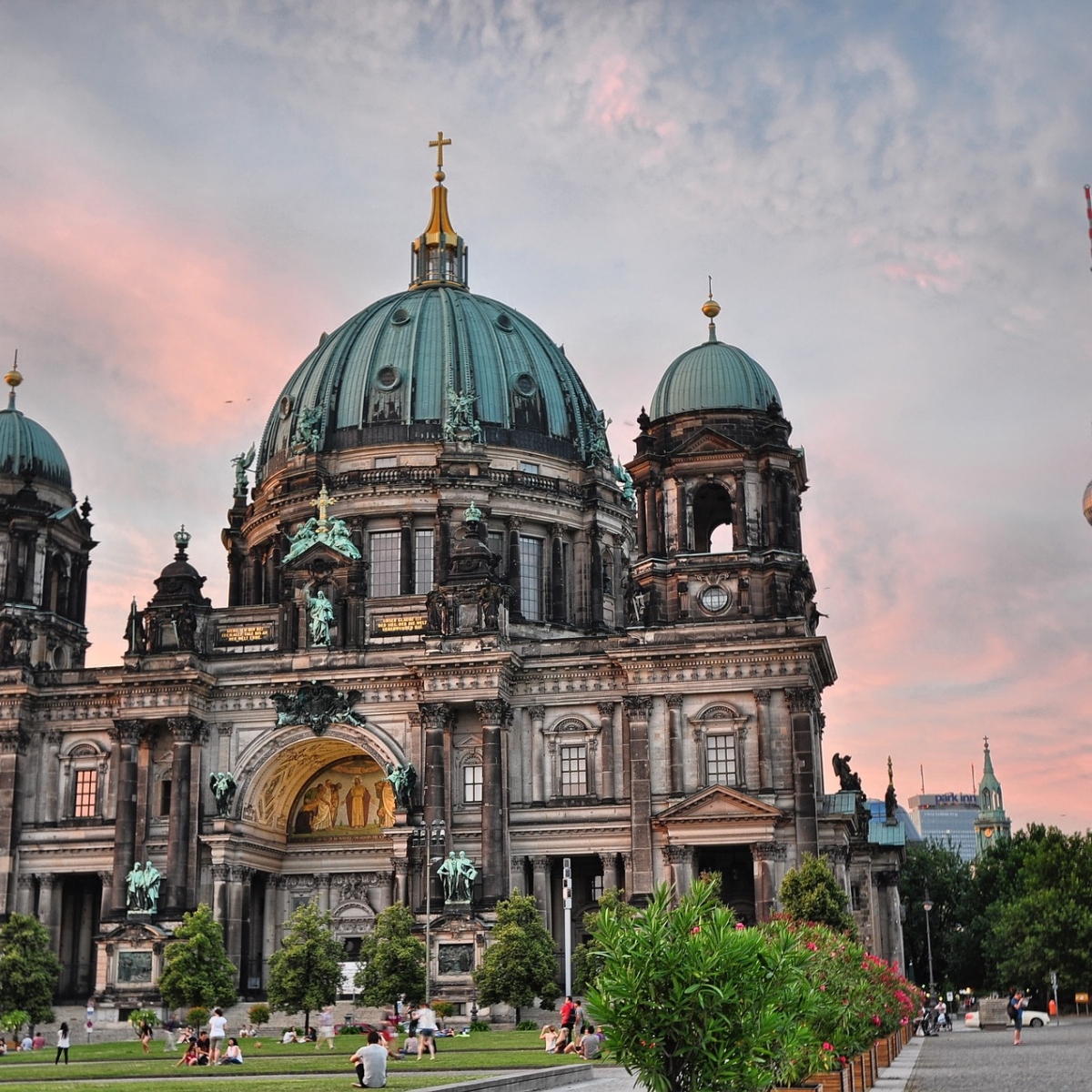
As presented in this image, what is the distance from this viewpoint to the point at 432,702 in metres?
75.7

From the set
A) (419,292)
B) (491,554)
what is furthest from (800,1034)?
(419,292)

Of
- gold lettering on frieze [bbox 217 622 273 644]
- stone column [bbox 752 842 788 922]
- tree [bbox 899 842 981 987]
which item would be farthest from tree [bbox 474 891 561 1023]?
tree [bbox 899 842 981 987]

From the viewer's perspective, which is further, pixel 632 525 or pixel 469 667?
pixel 632 525

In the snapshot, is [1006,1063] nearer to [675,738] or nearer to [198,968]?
[675,738]

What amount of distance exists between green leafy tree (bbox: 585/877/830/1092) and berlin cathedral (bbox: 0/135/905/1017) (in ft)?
163

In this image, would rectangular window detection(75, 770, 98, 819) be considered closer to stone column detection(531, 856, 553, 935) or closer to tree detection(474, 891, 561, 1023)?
stone column detection(531, 856, 553, 935)

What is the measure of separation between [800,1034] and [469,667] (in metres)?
53.5

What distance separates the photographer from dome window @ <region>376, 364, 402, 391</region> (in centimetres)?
9169

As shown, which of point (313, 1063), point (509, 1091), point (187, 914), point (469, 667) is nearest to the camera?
point (509, 1091)

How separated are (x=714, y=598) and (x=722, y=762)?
7634 millimetres

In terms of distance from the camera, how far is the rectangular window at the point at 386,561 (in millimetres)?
87562

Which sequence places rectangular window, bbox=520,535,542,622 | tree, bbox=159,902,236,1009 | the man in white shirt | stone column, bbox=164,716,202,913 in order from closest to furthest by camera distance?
the man in white shirt
tree, bbox=159,902,236,1009
stone column, bbox=164,716,202,913
rectangular window, bbox=520,535,542,622

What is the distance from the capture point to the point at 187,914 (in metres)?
70.6

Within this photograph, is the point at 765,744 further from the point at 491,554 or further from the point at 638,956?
the point at 638,956
